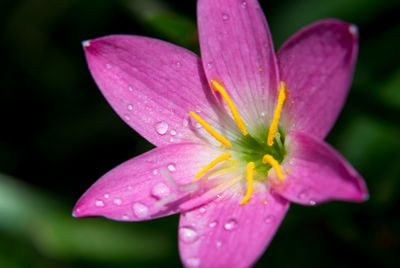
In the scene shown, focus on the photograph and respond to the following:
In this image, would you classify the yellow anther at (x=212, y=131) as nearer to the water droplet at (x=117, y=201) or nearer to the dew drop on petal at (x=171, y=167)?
the dew drop on petal at (x=171, y=167)

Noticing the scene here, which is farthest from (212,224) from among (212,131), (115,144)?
(115,144)

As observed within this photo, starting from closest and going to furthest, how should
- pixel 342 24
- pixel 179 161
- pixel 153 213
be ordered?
1. pixel 342 24
2. pixel 153 213
3. pixel 179 161

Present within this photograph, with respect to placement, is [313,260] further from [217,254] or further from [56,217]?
[56,217]

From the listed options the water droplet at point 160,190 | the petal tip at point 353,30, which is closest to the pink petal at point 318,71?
the petal tip at point 353,30

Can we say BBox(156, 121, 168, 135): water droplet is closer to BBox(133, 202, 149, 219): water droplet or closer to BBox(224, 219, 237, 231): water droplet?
BBox(133, 202, 149, 219): water droplet

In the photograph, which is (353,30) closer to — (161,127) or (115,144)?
(161,127)

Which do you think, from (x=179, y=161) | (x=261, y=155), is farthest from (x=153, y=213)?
(x=261, y=155)

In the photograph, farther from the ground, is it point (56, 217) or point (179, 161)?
point (179, 161)
